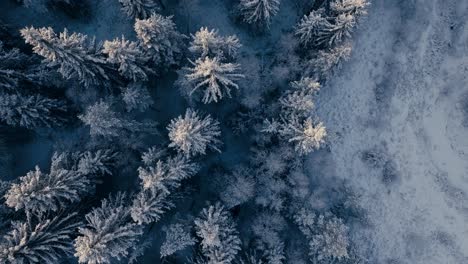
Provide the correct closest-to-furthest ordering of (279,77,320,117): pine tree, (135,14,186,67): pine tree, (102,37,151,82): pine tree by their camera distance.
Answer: (102,37,151,82): pine tree
(135,14,186,67): pine tree
(279,77,320,117): pine tree

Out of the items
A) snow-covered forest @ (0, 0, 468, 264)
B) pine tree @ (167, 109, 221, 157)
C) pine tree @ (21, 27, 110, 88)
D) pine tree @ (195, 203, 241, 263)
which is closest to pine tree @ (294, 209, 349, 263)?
snow-covered forest @ (0, 0, 468, 264)

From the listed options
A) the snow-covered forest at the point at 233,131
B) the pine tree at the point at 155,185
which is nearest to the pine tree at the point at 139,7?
the snow-covered forest at the point at 233,131

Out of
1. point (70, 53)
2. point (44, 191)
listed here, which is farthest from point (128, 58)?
point (44, 191)

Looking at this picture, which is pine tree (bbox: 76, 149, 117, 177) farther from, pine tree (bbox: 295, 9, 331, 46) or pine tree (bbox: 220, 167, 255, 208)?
pine tree (bbox: 295, 9, 331, 46)

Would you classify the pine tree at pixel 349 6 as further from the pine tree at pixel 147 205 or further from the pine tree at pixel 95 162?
the pine tree at pixel 95 162

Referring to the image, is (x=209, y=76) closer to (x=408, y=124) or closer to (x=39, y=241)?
(x=39, y=241)
